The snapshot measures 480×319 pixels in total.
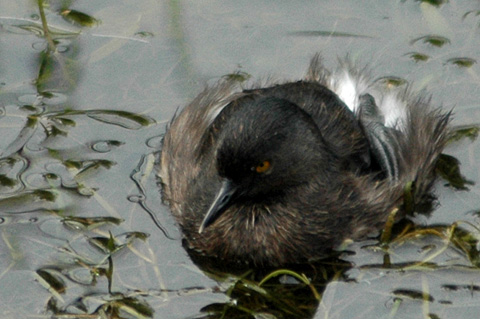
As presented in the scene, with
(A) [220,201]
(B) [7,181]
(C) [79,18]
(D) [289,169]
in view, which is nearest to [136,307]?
(A) [220,201]

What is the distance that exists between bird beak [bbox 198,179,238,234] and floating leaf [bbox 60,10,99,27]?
2.75 metres

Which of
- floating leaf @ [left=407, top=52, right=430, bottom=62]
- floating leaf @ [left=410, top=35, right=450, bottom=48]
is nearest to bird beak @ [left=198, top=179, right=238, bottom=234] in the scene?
floating leaf @ [left=407, top=52, right=430, bottom=62]

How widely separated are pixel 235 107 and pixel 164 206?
1.06 meters

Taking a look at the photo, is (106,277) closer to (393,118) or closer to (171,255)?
(171,255)

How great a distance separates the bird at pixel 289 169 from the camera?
7.38 meters

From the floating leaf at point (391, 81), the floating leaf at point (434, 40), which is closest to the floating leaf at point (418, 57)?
the floating leaf at point (434, 40)

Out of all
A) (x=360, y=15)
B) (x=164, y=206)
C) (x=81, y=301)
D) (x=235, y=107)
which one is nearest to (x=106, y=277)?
(x=81, y=301)

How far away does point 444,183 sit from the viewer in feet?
27.8

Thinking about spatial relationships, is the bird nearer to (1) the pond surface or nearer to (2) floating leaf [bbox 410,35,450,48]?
(1) the pond surface

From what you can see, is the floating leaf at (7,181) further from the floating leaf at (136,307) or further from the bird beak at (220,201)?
the bird beak at (220,201)

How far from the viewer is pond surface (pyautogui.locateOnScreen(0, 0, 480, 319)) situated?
7.53m

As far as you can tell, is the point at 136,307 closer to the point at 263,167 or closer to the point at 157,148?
the point at 263,167

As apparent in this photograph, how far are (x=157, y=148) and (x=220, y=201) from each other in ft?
4.72

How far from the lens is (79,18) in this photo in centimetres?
967
